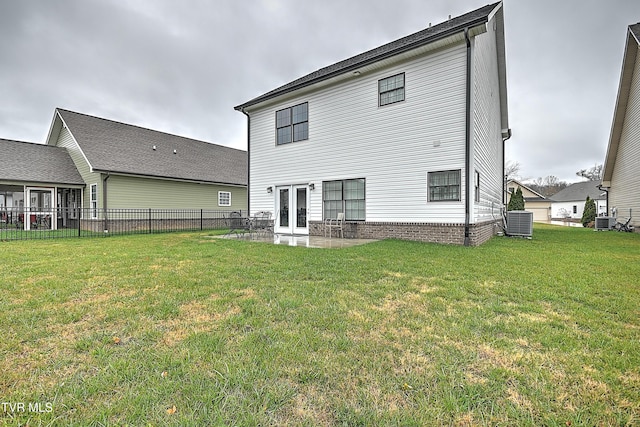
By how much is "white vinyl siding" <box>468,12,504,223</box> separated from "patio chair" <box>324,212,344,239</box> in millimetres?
4426

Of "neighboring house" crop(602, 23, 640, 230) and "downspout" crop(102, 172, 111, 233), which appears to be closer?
"neighboring house" crop(602, 23, 640, 230)

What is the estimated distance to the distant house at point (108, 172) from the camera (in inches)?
603

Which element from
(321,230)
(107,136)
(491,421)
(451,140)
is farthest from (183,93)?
(491,421)

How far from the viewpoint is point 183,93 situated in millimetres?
20359

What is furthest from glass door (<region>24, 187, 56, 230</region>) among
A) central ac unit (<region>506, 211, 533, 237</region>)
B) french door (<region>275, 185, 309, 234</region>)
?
central ac unit (<region>506, 211, 533, 237</region>)

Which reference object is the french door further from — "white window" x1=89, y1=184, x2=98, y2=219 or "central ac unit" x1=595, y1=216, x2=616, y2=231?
"central ac unit" x1=595, y1=216, x2=616, y2=231

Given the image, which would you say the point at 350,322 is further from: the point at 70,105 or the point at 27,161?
the point at 70,105

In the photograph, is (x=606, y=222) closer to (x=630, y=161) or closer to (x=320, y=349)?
(x=630, y=161)

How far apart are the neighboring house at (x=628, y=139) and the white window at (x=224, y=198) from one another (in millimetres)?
22599

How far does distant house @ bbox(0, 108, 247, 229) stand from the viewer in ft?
50.3

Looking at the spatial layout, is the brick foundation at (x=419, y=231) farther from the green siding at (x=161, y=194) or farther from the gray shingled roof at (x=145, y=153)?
the gray shingled roof at (x=145, y=153)

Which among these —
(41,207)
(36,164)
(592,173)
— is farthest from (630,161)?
(592,173)

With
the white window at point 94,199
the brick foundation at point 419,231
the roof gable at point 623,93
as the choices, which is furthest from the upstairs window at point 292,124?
the roof gable at point 623,93

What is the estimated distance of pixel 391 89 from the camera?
10.1m
